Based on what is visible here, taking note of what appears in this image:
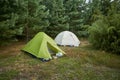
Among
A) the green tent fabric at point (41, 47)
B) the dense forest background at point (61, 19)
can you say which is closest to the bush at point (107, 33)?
the dense forest background at point (61, 19)

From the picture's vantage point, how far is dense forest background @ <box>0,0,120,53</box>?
32.0 ft

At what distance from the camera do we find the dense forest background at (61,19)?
32.0ft

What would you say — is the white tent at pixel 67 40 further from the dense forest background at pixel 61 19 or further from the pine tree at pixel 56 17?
the pine tree at pixel 56 17

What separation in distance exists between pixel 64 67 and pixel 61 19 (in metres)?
6.35

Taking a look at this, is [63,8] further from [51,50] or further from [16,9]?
[51,50]

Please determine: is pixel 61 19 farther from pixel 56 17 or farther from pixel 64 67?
pixel 64 67

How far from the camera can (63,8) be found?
13.8 metres

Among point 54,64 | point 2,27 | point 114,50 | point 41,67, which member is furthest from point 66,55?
point 2,27

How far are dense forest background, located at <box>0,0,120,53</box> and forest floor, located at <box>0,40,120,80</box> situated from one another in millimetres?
1001

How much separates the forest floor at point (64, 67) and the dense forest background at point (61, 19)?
39.4 inches

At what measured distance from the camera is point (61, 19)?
13.5 m

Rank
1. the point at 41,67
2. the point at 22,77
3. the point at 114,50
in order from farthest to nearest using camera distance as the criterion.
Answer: the point at 114,50, the point at 41,67, the point at 22,77

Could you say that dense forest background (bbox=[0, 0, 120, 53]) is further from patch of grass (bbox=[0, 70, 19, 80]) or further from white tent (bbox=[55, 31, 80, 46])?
patch of grass (bbox=[0, 70, 19, 80])

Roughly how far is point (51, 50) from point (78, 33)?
5834 millimetres
